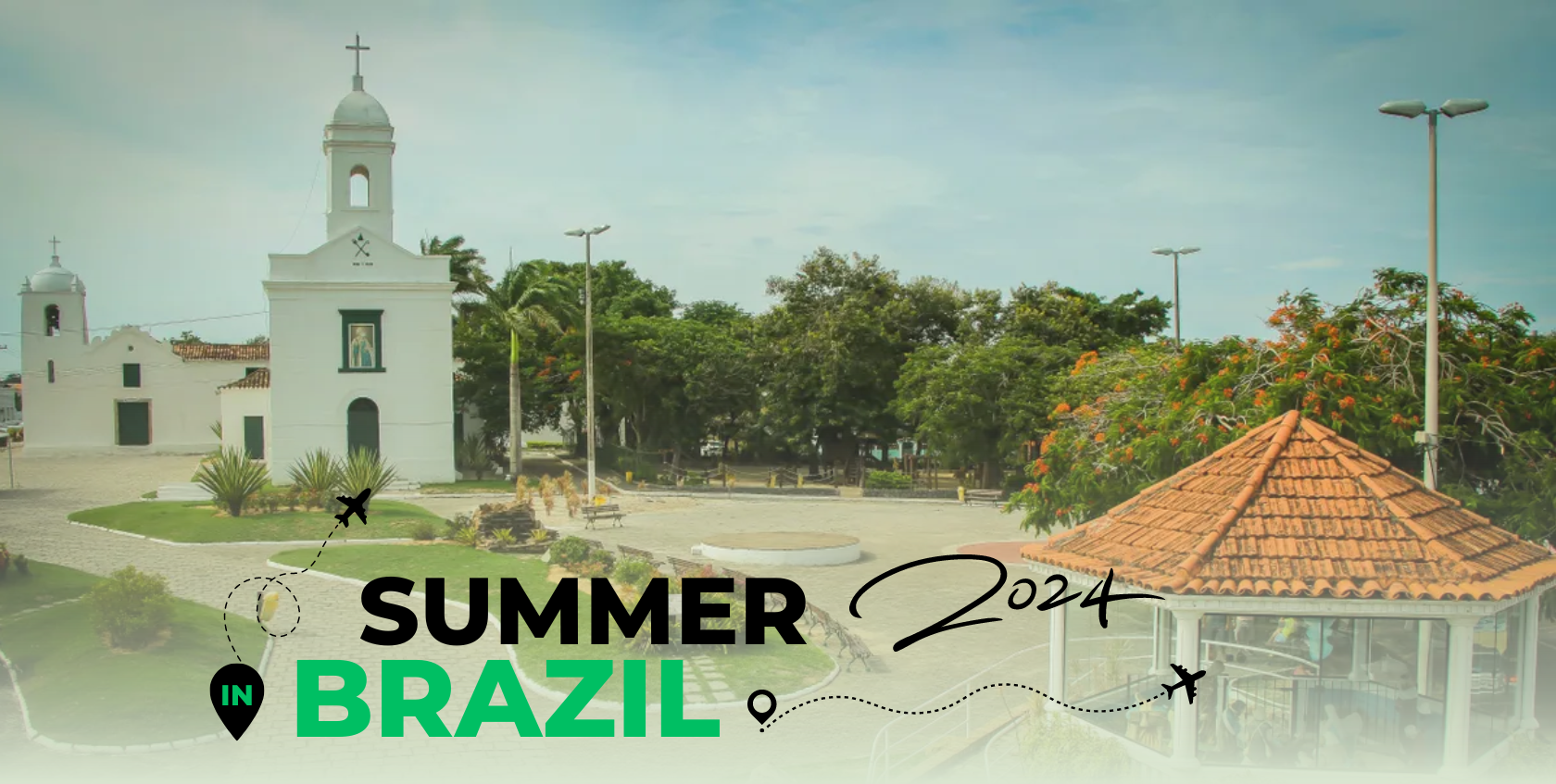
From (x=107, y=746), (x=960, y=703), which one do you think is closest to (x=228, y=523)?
(x=107, y=746)

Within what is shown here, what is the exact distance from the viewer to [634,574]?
1822 cm

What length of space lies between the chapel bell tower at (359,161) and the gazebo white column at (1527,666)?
36.2m

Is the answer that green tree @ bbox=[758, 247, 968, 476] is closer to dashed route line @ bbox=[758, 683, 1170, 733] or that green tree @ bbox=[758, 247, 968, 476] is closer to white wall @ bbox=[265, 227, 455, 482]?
white wall @ bbox=[265, 227, 455, 482]

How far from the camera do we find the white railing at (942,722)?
1079cm

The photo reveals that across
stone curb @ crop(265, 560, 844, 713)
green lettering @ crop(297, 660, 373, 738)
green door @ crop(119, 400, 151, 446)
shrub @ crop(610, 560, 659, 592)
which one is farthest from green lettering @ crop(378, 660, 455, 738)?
green door @ crop(119, 400, 151, 446)

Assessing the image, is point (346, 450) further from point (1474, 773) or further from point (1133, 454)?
point (1474, 773)

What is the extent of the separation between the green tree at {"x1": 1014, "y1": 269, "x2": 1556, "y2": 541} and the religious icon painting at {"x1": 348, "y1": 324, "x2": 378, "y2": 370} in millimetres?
28031

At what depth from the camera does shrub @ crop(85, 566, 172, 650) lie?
1384cm

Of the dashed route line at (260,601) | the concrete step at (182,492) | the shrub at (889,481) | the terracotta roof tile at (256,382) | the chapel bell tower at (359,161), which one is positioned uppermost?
the chapel bell tower at (359,161)

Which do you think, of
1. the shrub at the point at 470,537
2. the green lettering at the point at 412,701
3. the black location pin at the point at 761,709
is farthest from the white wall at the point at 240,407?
the black location pin at the point at 761,709

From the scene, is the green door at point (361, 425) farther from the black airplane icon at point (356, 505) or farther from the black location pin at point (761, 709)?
the black location pin at point (761, 709)

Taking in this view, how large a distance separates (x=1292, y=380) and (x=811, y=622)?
25.8 feet

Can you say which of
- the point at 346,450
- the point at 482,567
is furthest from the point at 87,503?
the point at 482,567

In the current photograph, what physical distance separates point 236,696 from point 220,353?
4562 cm
